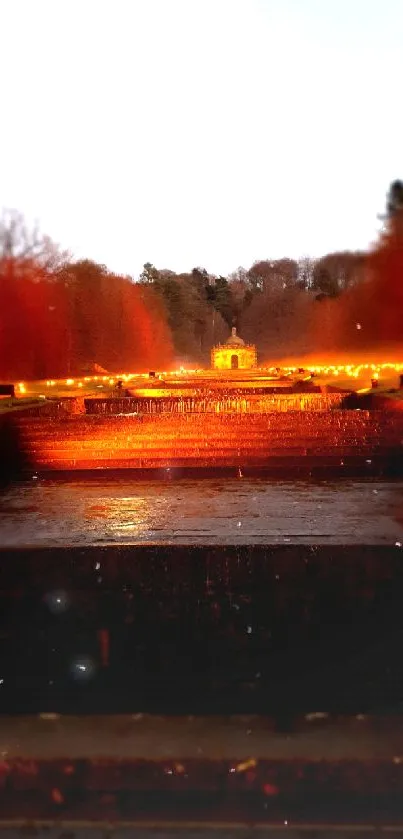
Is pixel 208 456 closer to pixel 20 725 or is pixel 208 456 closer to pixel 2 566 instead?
pixel 2 566

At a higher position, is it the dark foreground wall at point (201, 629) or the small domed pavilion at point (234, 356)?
the small domed pavilion at point (234, 356)

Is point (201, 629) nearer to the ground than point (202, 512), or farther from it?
nearer to the ground

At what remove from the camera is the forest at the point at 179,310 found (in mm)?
29672

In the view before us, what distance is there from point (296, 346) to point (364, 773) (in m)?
59.8

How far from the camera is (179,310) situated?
232 feet

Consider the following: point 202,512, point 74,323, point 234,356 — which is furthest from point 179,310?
point 202,512

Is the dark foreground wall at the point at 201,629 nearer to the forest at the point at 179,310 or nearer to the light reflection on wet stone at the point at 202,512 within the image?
the light reflection on wet stone at the point at 202,512

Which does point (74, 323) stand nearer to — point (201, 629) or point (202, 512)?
point (202, 512)

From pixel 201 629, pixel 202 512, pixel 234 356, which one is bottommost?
pixel 201 629

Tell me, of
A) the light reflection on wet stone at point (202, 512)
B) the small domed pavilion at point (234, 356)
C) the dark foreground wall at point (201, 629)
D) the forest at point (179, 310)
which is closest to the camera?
the dark foreground wall at point (201, 629)

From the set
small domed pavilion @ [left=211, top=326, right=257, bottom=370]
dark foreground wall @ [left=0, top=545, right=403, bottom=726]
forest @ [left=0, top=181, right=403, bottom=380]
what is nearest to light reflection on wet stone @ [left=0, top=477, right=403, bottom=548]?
dark foreground wall @ [left=0, top=545, right=403, bottom=726]

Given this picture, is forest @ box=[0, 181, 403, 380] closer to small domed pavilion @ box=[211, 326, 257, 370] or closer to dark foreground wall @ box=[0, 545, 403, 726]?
small domed pavilion @ box=[211, 326, 257, 370]

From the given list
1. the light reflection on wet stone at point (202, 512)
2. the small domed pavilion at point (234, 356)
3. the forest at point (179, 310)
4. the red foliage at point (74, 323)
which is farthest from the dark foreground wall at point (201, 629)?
the small domed pavilion at point (234, 356)

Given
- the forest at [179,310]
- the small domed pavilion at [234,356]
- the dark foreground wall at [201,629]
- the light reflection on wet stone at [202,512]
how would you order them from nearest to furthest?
the dark foreground wall at [201,629] < the light reflection on wet stone at [202,512] < the forest at [179,310] < the small domed pavilion at [234,356]
